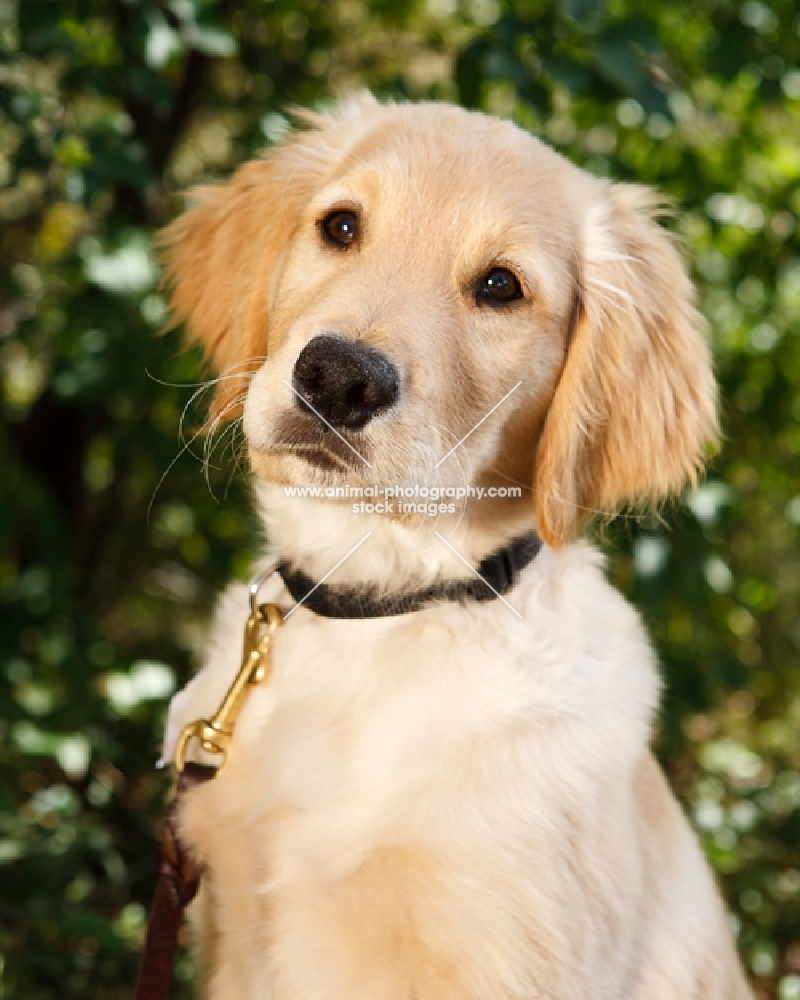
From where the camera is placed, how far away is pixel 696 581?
2852 millimetres

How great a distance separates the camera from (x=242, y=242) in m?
2.26

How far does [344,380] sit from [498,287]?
477mm

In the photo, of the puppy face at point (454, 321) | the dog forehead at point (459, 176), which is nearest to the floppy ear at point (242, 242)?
the puppy face at point (454, 321)

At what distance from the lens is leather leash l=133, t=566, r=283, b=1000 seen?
188 cm

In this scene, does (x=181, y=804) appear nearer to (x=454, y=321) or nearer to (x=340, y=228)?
(x=454, y=321)

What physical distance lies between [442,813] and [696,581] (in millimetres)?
1334

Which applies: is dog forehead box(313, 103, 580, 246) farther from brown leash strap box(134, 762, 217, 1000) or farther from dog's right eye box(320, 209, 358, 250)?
brown leash strap box(134, 762, 217, 1000)

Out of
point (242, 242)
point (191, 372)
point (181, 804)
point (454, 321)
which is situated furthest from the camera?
point (191, 372)

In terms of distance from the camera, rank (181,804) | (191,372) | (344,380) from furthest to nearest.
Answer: (191,372)
(181,804)
(344,380)

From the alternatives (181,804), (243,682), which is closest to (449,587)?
(243,682)

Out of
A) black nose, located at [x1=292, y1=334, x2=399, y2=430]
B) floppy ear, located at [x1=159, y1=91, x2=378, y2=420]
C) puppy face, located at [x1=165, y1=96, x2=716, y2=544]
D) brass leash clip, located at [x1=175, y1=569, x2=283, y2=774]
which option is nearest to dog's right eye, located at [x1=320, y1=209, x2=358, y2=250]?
puppy face, located at [x1=165, y1=96, x2=716, y2=544]

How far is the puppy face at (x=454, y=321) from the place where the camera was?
171cm

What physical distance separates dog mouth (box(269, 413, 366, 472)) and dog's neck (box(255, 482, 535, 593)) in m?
0.20

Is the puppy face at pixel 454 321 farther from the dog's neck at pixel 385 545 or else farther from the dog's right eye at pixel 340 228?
the dog's neck at pixel 385 545
